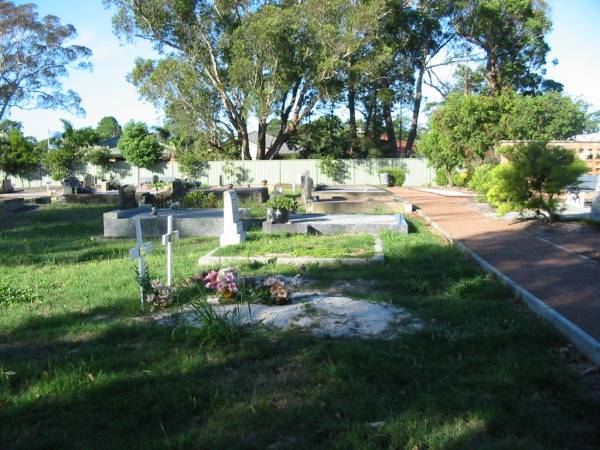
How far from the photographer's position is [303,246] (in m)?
10.0

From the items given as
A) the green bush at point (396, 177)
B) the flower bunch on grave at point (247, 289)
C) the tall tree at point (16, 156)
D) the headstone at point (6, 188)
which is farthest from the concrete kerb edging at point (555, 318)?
the tall tree at point (16, 156)

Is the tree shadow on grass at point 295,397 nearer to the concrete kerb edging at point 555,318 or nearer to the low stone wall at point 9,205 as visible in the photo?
the concrete kerb edging at point 555,318

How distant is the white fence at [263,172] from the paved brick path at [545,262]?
79.3 ft

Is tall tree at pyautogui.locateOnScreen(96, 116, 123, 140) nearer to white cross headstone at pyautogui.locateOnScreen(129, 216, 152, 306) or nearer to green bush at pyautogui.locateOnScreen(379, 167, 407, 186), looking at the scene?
green bush at pyautogui.locateOnScreen(379, 167, 407, 186)

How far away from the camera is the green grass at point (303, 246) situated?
9281 mm

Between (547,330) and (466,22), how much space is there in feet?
125

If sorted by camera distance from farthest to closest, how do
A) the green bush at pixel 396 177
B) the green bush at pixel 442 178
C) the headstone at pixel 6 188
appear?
the green bush at pixel 396 177
the green bush at pixel 442 178
the headstone at pixel 6 188

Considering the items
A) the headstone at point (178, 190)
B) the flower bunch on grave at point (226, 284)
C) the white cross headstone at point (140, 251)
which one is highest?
the headstone at point (178, 190)

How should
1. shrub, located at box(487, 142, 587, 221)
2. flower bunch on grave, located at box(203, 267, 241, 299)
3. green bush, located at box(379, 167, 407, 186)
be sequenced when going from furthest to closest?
green bush, located at box(379, 167, 407, 186), shrub, located at box(487, 142, 587, 221), flower bunch on grave, located at box(203, 267, 241, 299)

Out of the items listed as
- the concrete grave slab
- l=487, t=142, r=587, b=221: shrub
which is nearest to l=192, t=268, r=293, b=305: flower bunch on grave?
the concrete grave slab

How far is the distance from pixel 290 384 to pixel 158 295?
2.57 meters

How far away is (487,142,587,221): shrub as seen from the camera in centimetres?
1215

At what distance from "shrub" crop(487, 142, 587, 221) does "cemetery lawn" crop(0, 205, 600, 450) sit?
664 cm

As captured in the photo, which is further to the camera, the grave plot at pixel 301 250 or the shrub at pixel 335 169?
the shrub at pixel 335 169
